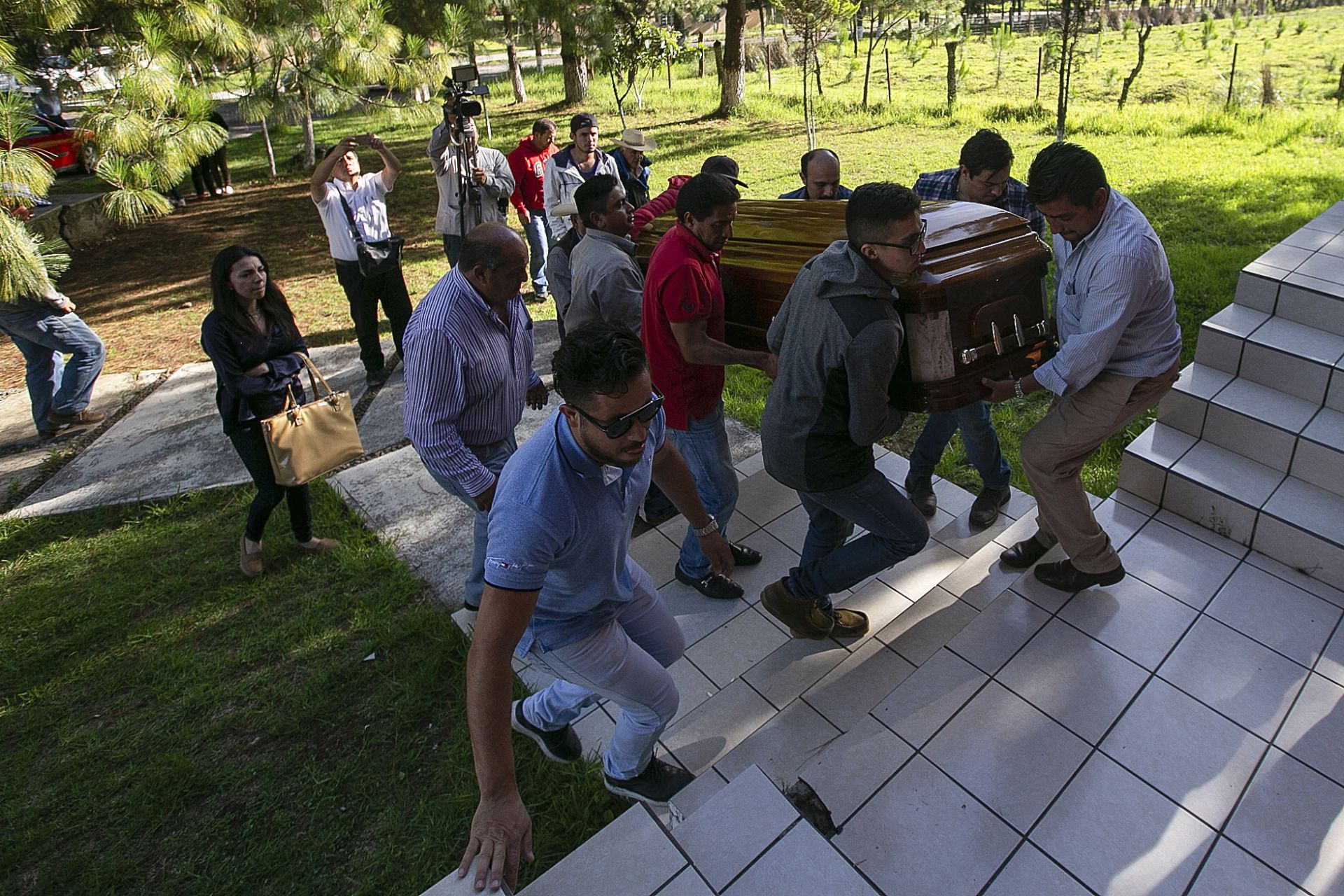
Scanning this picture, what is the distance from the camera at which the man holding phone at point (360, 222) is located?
200 inches

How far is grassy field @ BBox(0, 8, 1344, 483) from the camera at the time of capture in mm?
6598

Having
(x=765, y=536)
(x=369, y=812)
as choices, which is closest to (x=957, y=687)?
(x=765, y=536)

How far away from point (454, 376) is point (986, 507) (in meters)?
2.39

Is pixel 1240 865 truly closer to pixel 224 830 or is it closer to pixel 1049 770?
pixel 1049 770

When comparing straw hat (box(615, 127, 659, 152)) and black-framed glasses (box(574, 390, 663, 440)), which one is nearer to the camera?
black-framed glasses (box(574, 390, 663, 440))

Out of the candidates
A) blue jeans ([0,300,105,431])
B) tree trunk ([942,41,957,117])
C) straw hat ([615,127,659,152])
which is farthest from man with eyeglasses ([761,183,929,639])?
tree trunk ([942,41,957,117])

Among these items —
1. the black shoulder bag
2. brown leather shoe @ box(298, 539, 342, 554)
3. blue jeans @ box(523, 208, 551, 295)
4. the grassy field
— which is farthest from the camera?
blue jeans @ box(523, 208, 551, 295)

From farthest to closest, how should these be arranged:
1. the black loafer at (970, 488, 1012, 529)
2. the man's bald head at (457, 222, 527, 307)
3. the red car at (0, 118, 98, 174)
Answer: the red car at (0, 118, 98, 174)
the black loafer at (970, 488, 1012, 529)
the man's bald head at (457, 222, 527, 307)

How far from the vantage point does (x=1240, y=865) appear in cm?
208

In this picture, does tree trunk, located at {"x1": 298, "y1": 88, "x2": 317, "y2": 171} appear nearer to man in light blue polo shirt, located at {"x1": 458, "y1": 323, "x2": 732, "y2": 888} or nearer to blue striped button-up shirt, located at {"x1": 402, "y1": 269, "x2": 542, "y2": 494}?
blue striped button-up shirt, located at {"x1": 402, "y1": 269, "x2": 542, "y2": 494}

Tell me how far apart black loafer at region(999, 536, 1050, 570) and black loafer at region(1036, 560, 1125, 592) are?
0.24 meters

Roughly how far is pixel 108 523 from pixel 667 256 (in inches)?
140

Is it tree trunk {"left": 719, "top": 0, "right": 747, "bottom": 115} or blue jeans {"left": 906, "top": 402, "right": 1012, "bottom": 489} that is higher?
tree trunk {"left": 719, "top": 0, "right": 747, "bottom": 115}

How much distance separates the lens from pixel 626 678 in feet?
7.17
